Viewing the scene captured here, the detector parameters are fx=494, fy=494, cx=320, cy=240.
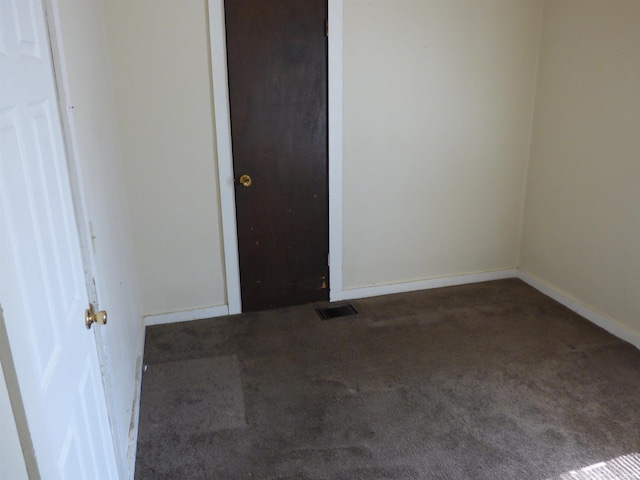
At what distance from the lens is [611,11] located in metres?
2.85

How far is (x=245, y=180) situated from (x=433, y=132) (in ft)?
4.41

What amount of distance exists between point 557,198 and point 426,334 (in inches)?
53.5

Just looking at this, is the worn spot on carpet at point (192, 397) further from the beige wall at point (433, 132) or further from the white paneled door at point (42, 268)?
the beige wall at point (433, 132)

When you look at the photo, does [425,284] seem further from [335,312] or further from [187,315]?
[187,315]

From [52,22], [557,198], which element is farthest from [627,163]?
[52,22]

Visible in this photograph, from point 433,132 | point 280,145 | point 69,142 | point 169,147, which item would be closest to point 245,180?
point 280,145

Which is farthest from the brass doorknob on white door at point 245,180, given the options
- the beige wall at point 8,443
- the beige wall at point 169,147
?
the beige wall at point 8,443

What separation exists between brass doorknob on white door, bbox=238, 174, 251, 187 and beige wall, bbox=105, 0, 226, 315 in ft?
0.53

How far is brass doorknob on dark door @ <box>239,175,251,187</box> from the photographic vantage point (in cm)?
313

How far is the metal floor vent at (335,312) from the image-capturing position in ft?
10.8

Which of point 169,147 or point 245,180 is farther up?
point 169,147

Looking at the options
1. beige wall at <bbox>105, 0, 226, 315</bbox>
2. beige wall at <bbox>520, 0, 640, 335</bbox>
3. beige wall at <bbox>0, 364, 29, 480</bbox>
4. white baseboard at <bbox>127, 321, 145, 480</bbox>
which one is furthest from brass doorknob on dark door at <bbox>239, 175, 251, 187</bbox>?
beige wall at <bbox>0, 364, 29, 480</bbox>

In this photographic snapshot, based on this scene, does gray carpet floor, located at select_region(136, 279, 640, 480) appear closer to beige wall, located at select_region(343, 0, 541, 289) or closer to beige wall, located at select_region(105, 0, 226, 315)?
beige wall, located at select_region(105, 0, 226, 315)

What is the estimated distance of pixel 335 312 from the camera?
3350 mm
